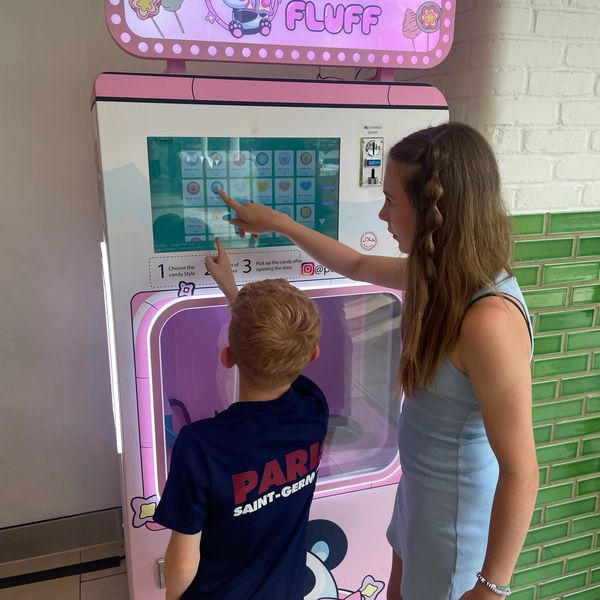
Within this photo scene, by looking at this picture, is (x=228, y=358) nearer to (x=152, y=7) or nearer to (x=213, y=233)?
(x=213, y=233)

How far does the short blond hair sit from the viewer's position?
0.91 meters

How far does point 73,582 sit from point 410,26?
6.44ft

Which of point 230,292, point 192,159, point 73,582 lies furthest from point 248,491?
point 73,582

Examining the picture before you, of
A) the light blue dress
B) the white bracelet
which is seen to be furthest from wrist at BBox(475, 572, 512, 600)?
the light blue dress

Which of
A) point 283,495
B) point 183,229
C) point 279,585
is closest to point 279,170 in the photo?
point 183,229

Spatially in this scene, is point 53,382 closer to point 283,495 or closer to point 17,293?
point 17,293

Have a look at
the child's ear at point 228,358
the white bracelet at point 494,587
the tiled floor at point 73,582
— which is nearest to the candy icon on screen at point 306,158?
the child's ear at point 228,358

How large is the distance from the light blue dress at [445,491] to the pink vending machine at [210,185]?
30cm

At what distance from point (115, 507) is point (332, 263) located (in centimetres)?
143

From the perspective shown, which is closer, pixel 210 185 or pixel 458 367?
pixel 458 367

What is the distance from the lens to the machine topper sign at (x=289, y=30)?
102cm

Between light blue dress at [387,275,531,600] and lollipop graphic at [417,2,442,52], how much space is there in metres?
0.57

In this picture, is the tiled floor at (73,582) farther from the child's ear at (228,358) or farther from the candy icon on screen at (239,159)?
the candy icon on screen at (239,159)

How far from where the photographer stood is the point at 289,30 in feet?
3.63
